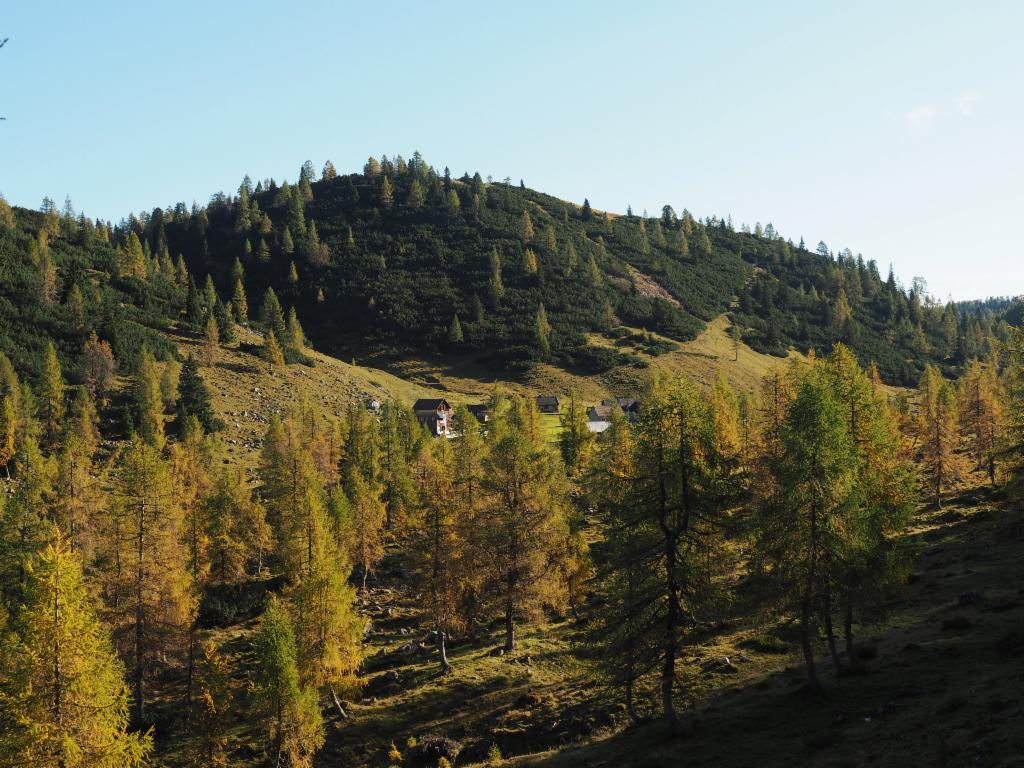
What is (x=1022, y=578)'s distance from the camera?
103ft

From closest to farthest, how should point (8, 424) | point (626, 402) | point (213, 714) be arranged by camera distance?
point (213, 714) → point (8, 424) → point (626, 402)

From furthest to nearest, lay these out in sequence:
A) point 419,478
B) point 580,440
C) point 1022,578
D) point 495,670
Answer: point 580,440 → point 419,478 → point 495,670 → point 1022,578

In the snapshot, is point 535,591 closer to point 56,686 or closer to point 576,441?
point 56,686

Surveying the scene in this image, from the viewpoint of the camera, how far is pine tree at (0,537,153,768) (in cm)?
1988

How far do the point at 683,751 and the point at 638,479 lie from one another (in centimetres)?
873

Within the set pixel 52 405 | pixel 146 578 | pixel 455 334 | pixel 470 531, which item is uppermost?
pixel 455 334

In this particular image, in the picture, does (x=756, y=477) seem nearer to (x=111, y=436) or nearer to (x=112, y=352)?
(x=111, y=436)

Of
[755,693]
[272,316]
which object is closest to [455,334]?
[272,316]

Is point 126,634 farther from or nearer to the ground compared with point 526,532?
nearer to the ground

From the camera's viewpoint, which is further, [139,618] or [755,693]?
[139,618]

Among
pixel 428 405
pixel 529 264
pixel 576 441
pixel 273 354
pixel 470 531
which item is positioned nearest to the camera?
pixel 470 531

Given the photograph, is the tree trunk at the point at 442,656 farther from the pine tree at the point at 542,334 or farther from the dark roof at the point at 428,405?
the pine tree at the point at 542,334

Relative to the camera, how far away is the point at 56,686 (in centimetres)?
2028

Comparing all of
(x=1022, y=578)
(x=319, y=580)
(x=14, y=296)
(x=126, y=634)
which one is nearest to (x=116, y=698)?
(x=319, y=580)
